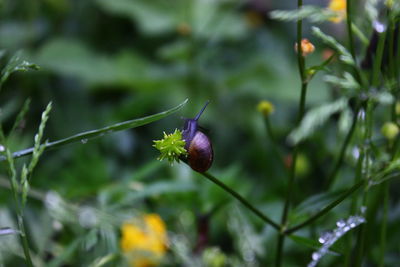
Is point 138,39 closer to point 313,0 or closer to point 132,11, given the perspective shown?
point 132,11

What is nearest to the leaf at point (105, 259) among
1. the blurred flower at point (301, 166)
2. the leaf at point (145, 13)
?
the blurred flower at point (301, 166)

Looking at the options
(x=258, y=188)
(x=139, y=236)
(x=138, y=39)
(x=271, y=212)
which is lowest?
(x=139, y=236)

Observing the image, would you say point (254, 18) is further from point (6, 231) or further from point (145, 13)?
point (6, 231)

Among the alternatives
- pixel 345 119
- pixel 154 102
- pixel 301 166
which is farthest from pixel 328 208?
pixel 154 102

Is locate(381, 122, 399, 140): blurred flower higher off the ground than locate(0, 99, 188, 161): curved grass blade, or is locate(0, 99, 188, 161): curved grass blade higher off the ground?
locate(381, 122, 399, 140): blurred flower

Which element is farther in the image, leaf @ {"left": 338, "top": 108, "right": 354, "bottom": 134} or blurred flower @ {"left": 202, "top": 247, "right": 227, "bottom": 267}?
blurred flower @ {"left": 202, "top": 247, "right": 227, "bottom": 267}

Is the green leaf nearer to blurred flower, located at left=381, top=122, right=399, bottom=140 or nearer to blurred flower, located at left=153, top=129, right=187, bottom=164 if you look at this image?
blurred flower, located at left=153, top=129, right=187, bottom=164

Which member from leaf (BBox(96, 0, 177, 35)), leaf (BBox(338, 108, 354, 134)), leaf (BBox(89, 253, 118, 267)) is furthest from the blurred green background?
leaf (BBox(338, 108, 354, 134))

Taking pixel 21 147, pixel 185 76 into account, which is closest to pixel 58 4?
pixel 185 76
